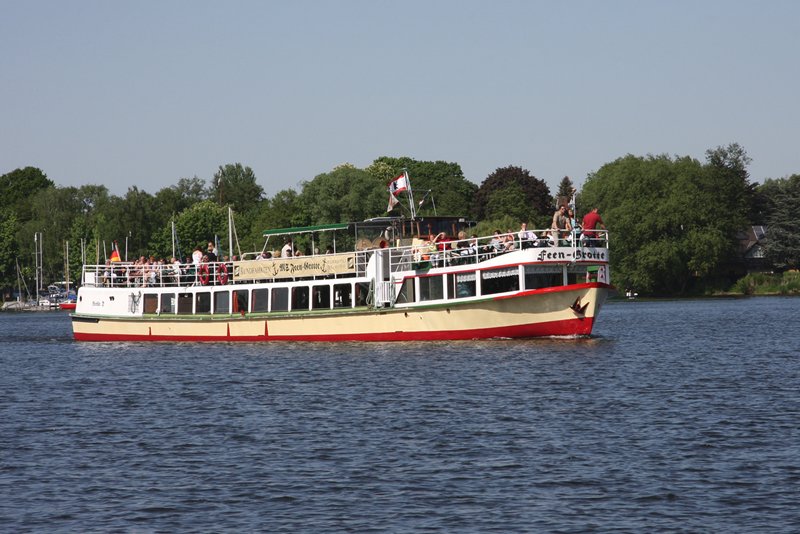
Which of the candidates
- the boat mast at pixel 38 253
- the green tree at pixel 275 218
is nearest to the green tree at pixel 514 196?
the green tree at pixel 275 218

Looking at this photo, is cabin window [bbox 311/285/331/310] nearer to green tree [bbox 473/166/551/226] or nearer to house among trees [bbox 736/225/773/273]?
green tree [bbox 473/166/551/226]

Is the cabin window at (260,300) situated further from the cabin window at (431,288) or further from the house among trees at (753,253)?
the house among trees at (753,253)

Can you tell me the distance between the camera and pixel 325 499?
75.0 feet

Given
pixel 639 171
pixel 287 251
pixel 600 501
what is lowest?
pixel 600 501

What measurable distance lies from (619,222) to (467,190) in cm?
6191

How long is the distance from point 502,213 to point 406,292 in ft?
298

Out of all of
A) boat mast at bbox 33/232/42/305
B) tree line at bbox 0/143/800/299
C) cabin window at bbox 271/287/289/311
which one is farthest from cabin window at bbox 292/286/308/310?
boat mast at bbox 33/232/42/305

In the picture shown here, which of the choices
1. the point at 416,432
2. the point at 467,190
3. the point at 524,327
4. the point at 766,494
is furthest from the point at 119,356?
the point at 467,190

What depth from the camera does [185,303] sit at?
6231cm

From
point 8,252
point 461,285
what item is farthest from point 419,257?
point 8,252

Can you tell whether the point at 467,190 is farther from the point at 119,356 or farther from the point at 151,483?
the point at 151,483

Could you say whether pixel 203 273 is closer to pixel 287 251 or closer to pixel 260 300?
pixel 260 300

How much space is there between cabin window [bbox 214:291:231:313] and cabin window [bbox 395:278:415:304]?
33.9 ft

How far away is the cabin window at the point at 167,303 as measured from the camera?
62.6 m
